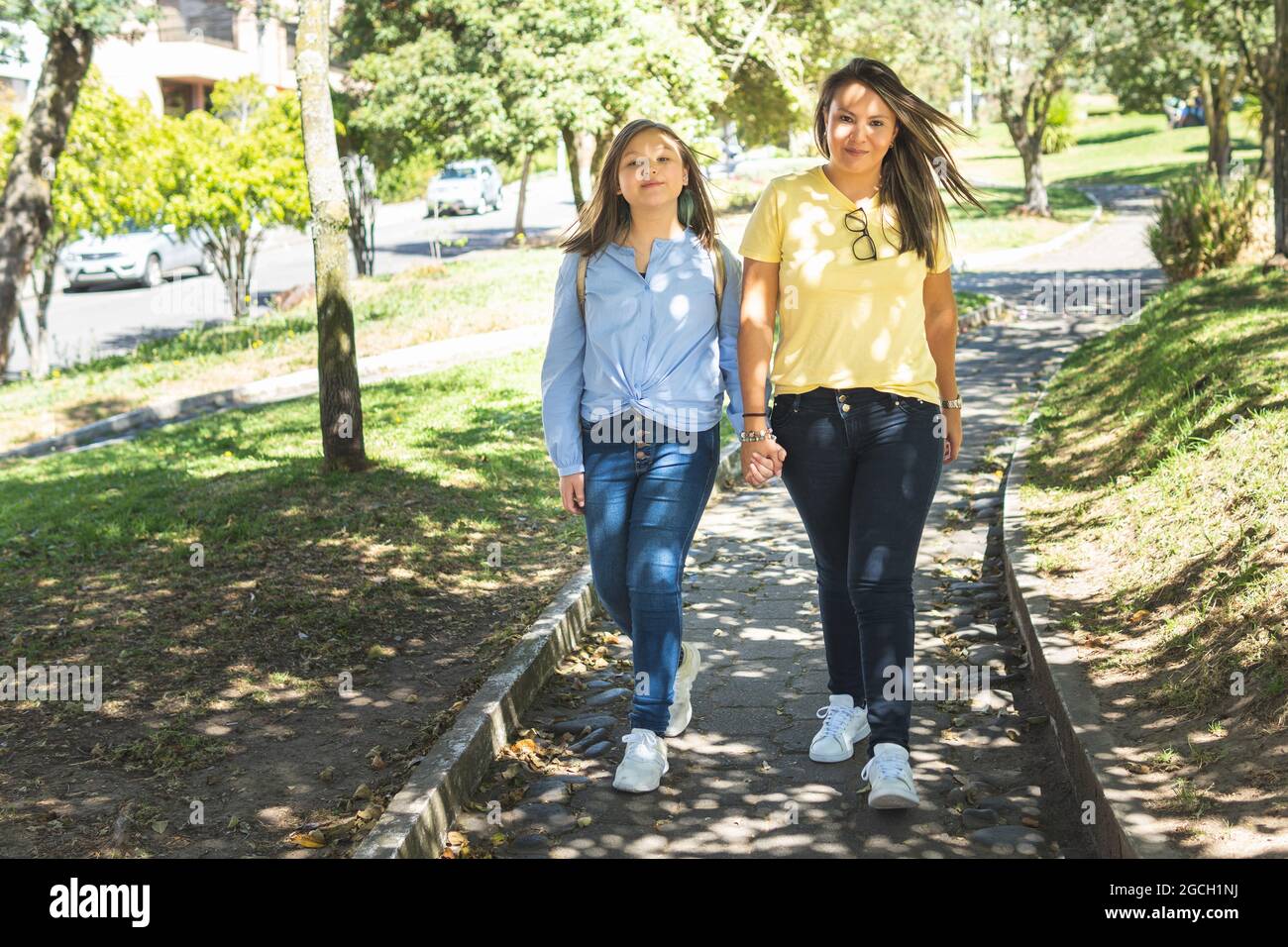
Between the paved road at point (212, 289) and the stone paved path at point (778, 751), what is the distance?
587 inches

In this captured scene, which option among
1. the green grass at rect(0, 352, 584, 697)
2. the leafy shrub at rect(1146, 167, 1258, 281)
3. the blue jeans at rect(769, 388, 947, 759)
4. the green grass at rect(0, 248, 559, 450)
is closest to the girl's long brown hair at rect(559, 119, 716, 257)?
the blue jeans at rect(769, 388, 947, 759)

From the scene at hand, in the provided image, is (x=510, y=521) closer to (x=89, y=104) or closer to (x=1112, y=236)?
(x=89, y=104)

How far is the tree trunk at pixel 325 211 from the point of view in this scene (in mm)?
8141

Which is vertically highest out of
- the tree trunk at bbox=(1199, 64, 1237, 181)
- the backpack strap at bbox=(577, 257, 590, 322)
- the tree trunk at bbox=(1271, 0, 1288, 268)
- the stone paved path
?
the tree trunk at bbox=(1199, 64, 1237, 181)

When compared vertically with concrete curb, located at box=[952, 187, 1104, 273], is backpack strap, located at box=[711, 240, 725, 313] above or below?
below

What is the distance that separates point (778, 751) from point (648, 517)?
3.78ft

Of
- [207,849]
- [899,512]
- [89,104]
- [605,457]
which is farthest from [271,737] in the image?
[89,104]

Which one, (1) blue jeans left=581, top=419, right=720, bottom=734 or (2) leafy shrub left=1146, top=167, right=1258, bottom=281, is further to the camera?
(2) leafy shrub left=1146, top=167, right=1258, bottom=281

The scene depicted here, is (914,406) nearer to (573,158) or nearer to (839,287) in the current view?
(839,287)

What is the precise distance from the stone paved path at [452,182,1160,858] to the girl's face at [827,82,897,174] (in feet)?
6.63

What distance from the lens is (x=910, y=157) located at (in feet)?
13.3

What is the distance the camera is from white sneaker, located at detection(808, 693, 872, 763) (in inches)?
180

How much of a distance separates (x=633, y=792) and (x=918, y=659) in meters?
1.76

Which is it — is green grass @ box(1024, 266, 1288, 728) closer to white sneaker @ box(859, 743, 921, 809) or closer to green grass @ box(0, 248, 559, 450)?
white sneaker @ box(859, 743, 921, 809)
